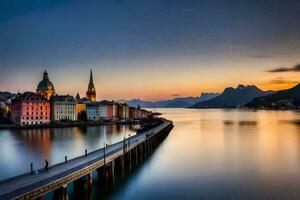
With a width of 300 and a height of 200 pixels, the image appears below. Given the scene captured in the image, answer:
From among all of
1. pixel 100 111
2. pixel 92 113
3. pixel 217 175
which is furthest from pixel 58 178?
pixel 100 111

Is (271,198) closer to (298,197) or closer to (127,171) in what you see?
(298,197)

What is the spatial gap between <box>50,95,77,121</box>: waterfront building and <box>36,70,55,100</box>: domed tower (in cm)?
1963

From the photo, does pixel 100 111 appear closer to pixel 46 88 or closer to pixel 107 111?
pixel 107 111

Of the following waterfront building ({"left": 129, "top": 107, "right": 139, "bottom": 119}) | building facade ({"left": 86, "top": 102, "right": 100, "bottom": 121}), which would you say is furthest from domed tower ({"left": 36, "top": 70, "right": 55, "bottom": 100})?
waterfront building ({"left": 129, "top": 107, "right": 139, "bottom": 119})

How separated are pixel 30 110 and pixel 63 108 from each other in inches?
604

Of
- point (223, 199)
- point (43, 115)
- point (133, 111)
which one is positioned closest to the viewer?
point (223, 199)

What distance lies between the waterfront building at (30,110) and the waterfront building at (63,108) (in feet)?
16.3

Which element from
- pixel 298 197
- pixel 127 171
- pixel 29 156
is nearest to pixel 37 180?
pixel 127 171

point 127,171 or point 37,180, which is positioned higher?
point 37,180

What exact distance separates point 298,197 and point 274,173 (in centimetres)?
1007

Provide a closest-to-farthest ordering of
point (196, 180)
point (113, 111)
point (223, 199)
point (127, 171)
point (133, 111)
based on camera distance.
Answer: point (223, 199)
point (196, 180)
point (127, 171)
point (113, 111)
point (133, 111)

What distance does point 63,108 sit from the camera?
409ft

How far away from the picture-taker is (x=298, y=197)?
28.9 m

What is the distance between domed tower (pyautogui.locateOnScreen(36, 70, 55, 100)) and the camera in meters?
145
